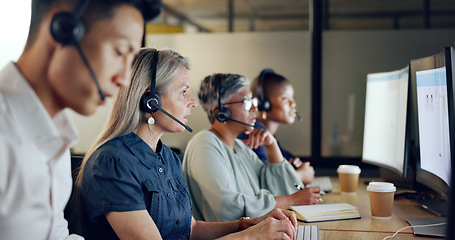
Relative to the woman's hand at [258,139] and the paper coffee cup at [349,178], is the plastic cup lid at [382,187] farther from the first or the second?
the woman's hand at [258,139]

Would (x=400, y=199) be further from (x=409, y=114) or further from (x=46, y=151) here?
(x=46, y=151)

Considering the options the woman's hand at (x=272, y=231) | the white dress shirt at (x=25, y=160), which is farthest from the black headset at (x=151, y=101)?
the white dress shirt at (x=25, y=160)

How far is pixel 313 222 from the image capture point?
5.57ft

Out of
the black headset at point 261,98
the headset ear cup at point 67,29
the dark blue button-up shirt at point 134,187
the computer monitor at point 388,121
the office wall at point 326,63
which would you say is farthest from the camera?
the office wall at point 326,63

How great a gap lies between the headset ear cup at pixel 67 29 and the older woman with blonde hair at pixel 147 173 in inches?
21.5

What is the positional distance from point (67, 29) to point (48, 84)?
0.12 meters

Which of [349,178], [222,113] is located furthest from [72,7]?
[349,178]

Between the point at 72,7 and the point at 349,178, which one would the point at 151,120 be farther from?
the point at 349,178

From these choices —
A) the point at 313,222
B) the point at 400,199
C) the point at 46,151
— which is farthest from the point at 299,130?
the point at 46,151

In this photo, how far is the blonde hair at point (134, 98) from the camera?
1.43m

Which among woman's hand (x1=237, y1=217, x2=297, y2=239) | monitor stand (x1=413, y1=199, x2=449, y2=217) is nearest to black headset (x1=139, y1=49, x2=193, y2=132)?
woman's hand (x1=237, y1=217, x2=297, y2=239)

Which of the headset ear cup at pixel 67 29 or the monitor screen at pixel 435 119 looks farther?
the monitor screen at pixel 435 119

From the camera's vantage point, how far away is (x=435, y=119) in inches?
62.1

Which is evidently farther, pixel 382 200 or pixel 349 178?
pixel 349 178
